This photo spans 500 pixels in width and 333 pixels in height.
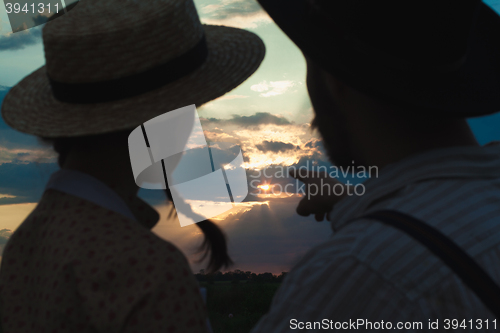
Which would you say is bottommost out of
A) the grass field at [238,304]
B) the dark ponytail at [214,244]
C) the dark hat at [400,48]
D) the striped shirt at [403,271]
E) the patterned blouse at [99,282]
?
→ the grass field at [238,304]

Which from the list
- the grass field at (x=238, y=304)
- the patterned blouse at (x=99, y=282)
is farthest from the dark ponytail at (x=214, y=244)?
the grass field at (x=238, y=304)

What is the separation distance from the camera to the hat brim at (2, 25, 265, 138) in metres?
1.56

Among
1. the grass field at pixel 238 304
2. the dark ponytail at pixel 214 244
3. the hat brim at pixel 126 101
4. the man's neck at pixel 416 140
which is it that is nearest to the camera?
the man's neck at pixel 416 140

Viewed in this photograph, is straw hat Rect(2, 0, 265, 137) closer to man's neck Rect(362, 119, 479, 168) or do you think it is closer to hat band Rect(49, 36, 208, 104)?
hat band Rect(49, 36, 208, 104)

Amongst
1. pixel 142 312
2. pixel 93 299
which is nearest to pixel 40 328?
pixel 93 299

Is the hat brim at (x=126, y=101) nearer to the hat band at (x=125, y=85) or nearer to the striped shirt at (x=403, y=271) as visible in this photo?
the hat band at (x=125, y=85)

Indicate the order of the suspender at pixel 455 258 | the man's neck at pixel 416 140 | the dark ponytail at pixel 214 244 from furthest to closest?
the dark ponytail at pixel 214 244
the man's neck at pixel 416 140
the suspender at pixel 455 258

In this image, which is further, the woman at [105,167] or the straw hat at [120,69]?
the straw hat at [120,69]

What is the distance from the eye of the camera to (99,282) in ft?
3.94

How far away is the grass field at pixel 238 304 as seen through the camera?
53.6ft

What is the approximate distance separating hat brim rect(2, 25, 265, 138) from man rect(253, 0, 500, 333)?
488mm

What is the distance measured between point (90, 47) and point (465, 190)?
1.55 m

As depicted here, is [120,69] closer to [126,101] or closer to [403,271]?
[126,101]

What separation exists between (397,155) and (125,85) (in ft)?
3.87
